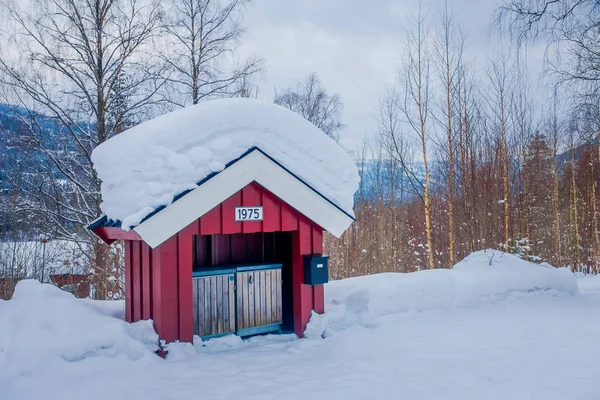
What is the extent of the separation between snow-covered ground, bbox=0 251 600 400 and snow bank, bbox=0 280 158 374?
0.5 inches

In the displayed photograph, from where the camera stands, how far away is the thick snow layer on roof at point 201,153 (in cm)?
580

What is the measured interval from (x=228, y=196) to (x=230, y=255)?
6.21 feet

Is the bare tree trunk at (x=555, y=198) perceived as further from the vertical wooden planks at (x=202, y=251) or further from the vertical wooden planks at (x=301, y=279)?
the vertical wooden planks at (x=202, y=251)

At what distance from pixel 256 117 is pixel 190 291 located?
2.73m

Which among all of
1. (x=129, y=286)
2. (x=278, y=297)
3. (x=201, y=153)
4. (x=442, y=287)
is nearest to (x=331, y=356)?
(x=278, y=297)

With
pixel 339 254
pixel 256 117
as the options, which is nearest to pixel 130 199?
pixel 256 117

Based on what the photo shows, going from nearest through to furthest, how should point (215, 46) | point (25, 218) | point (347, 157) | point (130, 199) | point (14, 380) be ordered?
point (14, 380) → point (130, 199) → point (347, 157) → point (25, 218) → point (215, 46)

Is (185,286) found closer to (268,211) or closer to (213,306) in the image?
(213,306)

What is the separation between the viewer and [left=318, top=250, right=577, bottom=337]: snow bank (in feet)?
25.5

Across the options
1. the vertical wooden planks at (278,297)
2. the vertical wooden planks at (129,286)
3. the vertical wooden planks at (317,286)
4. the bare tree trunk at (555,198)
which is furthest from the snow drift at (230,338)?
the bare tree trunk at (555,198)

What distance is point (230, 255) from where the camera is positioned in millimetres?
7695

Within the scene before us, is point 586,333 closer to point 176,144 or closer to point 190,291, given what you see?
point 190,291

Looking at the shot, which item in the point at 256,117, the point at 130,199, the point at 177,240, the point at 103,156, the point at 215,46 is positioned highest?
the point at 215,46

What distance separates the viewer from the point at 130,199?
5.79 meters
